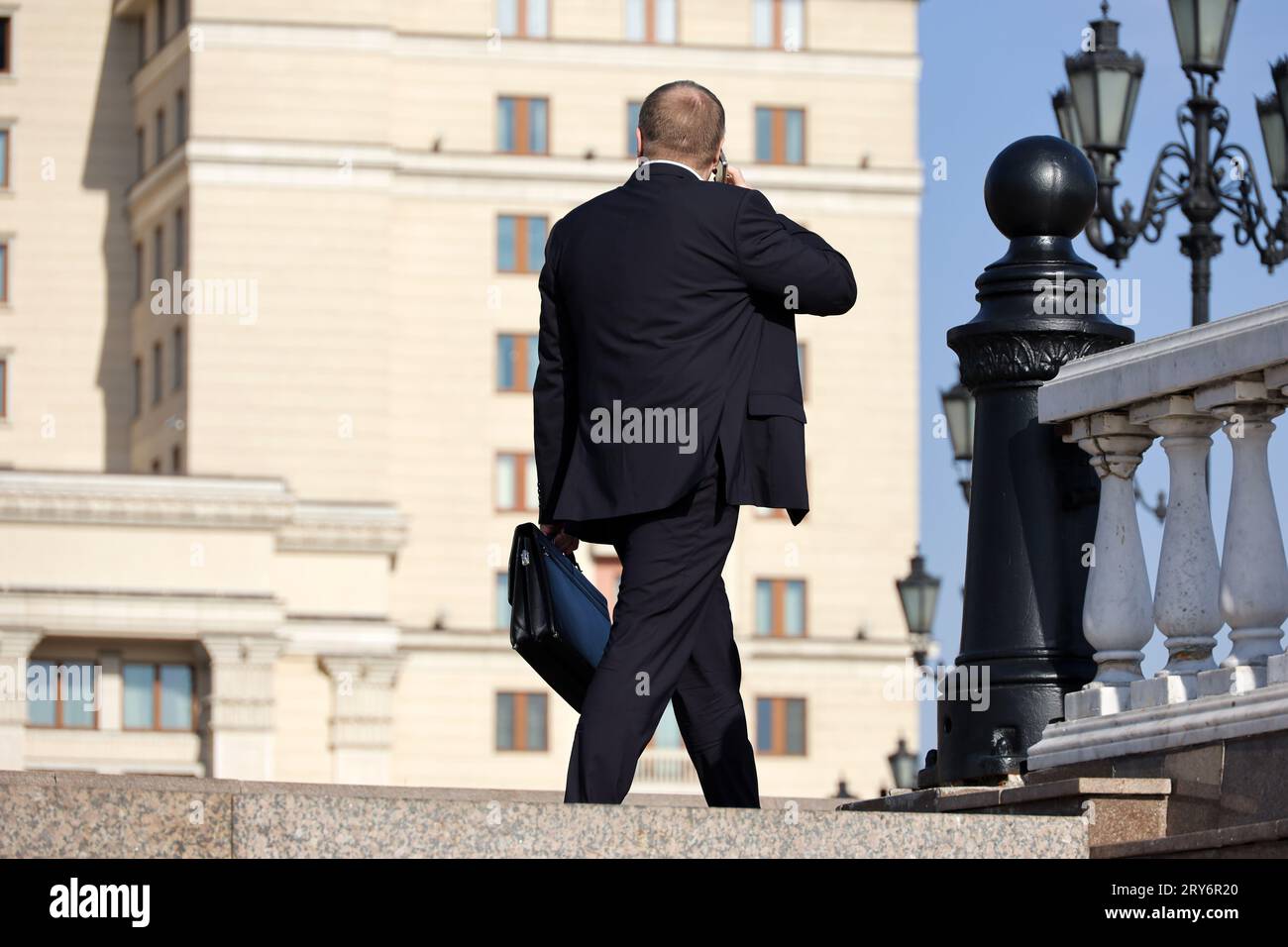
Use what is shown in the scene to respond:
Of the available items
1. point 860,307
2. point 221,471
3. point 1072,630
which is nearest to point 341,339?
point 221,471

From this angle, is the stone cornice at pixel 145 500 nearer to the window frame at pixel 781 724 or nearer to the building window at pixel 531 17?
the window frame at pixel 781 724

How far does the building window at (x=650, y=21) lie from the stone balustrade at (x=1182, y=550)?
5489 cm

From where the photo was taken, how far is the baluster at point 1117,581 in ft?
24.5

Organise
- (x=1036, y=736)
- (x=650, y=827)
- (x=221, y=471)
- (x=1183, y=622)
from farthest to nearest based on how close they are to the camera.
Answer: (x=221, y=471) → (x=1036, y=736) → (x=1183, y=622) → (x=650, y=827)

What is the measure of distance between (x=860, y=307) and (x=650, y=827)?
56085 millimetres

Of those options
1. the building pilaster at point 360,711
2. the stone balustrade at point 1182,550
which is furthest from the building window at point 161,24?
the stone balustrade at point 1182,550

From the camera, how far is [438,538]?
59.7 m

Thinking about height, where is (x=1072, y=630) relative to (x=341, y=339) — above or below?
below

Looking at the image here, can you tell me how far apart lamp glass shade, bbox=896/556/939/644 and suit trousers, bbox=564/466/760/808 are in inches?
665

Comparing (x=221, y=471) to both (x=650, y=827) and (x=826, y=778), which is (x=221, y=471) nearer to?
(x=826, y=778)

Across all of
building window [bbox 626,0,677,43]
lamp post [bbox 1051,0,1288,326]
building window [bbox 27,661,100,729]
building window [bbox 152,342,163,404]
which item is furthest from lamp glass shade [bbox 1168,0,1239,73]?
building window [bbox 626,0,677,43]

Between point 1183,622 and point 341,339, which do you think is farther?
point 341,339

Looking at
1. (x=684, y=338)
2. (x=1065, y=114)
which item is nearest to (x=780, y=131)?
(x=1065, y=114)

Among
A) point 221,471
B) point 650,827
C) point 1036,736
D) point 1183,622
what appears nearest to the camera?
point 650,827
